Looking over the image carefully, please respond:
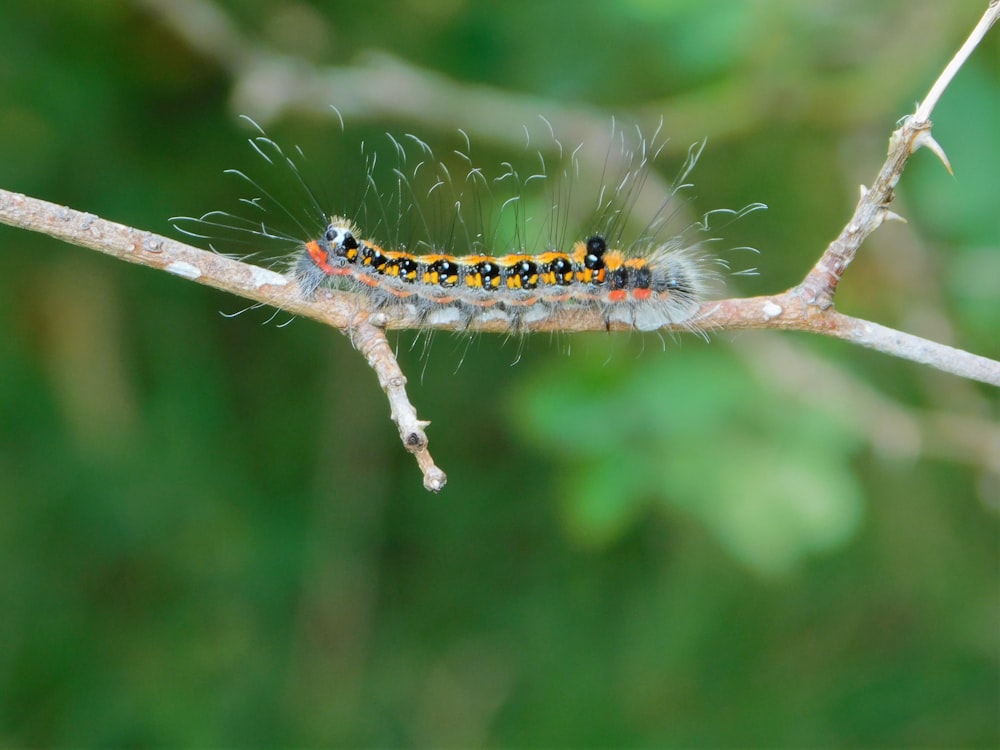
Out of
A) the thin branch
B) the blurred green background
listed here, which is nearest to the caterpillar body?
the thin branch

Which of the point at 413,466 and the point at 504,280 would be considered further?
the point at 413,466

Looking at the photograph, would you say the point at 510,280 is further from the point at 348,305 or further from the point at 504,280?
the point at 348,305

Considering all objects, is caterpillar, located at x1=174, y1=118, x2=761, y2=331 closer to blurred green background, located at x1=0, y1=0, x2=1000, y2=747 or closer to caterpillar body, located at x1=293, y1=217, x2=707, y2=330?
caterpillar body, located at x1=293, y1=217, x2=707, y2=330

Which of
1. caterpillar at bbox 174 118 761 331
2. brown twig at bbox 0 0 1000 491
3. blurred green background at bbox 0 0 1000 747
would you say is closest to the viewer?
brown twig at bbox 0 0 1000 491

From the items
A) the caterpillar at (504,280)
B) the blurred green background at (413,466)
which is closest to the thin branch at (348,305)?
the caterpillar at (504,280)

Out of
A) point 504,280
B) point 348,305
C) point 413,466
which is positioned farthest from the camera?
point 413,466

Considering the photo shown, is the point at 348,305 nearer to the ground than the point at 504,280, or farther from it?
nearer to the ground

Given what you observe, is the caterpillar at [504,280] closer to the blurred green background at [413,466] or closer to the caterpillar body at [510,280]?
the caterpillar body at [510,280]

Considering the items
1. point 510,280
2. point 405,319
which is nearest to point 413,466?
point 510,280

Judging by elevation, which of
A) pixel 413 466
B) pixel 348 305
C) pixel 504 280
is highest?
pixel 413 466
